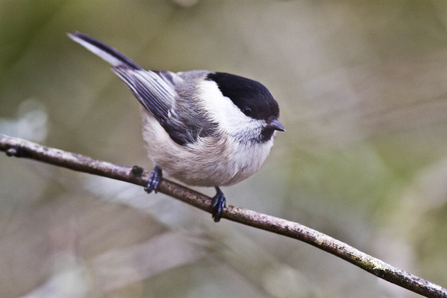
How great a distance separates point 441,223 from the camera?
288cm

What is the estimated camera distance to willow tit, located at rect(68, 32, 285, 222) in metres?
1.94

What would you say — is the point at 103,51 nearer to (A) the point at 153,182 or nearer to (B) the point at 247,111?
(A) the point at 153,182

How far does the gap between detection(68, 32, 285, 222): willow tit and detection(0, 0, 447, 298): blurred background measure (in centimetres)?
69

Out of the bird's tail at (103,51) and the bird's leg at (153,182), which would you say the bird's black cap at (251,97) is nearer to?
the bird's leg at (153,182)

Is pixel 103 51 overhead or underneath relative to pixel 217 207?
overhead

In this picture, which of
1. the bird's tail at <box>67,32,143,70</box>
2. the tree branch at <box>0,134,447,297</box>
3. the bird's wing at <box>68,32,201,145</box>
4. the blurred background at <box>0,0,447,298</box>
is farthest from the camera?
the blurred background at <box>0,0,447,298</box>

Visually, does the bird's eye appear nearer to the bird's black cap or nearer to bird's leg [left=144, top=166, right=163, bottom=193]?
the bird's black cap

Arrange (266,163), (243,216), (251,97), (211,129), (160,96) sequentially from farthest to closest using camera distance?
(266,163) → (160,96) → (211,129) → (251,97) → (243,216)

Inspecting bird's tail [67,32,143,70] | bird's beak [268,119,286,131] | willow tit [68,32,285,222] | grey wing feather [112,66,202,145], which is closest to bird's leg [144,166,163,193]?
willow tit [68,32,285,222]

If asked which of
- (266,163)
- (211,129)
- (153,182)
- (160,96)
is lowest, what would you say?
(153,182)

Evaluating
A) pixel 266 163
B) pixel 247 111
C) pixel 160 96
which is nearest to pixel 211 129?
pixel 247 111

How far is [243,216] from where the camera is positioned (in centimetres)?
176

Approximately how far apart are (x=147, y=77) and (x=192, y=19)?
154cm

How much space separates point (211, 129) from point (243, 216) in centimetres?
56
